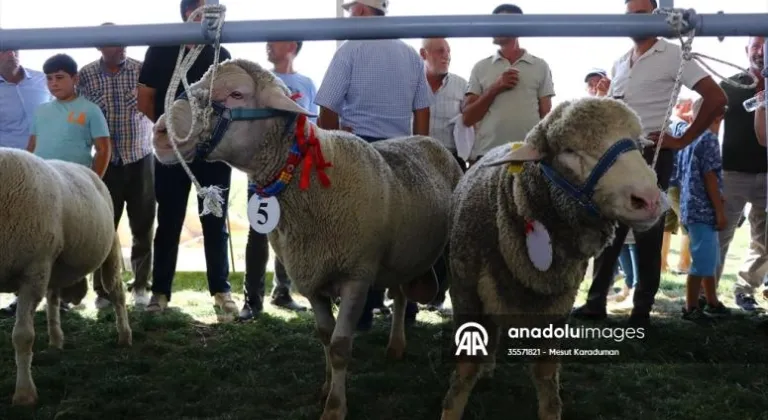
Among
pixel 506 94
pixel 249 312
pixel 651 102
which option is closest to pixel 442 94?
pixel 506 94

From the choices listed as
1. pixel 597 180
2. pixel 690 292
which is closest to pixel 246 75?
pixel 597 180

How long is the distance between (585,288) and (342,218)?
4471 mm

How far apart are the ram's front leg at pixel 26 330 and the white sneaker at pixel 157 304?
197 cm

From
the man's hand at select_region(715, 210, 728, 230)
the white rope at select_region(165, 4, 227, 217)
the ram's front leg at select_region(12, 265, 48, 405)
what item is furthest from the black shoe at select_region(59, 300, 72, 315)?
the man's hand at select_region(715, 210, 728, 230)

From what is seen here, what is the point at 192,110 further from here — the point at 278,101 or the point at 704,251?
the point at 704,251

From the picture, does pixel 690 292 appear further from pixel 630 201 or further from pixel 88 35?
pixel 88 35

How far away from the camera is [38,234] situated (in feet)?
12.0

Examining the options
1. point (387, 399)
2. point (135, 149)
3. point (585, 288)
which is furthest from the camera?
point (585, 288)

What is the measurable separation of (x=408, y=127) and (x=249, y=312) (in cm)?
187

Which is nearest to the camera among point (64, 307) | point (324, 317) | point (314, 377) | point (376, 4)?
point (324, 317)

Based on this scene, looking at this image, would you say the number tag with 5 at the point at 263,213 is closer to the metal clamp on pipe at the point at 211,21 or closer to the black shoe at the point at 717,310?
the metal clamp on pipe at the point at 211,21

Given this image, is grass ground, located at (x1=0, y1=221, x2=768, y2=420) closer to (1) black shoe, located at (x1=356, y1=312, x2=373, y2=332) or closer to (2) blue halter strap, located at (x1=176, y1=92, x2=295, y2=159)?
(1) black shoe, located at (x1=356, y1=312, x2=373, y2=332)

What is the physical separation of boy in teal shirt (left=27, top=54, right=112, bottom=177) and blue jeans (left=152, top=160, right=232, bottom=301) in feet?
1.54

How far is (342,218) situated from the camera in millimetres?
3172
